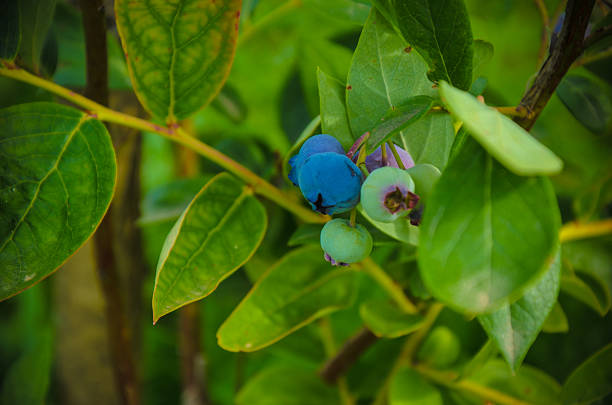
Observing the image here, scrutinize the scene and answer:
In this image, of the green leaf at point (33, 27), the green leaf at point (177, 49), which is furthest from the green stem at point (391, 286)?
the green leaf at point (33, 27)

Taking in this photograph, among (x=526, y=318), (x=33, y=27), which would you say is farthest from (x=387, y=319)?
(x=33, y=27)

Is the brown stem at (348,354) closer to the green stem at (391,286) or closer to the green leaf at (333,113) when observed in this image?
the green stem at (391,286)

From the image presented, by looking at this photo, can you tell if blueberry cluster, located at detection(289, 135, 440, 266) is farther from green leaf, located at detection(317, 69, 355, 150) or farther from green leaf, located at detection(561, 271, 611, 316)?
green leaf, located at detection(561, 271, 611, 316)

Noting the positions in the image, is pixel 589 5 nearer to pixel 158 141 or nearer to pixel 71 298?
pixel 71 298

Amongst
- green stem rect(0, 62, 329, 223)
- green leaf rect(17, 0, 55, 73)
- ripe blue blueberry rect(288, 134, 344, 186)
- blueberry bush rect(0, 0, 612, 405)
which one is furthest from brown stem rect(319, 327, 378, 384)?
green leaf rect(17, 0, 55, 73)

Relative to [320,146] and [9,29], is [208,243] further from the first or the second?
[9,29]

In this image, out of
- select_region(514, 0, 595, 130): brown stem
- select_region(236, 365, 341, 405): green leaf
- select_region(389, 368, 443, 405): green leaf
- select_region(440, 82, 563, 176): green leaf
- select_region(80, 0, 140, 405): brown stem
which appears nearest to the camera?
select_region(440, 82, 563, 176): green leaf

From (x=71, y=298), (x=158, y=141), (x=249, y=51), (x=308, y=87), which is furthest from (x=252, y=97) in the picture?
(x=71, y=298)
